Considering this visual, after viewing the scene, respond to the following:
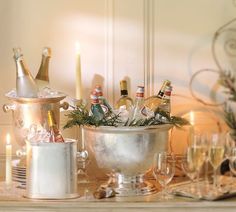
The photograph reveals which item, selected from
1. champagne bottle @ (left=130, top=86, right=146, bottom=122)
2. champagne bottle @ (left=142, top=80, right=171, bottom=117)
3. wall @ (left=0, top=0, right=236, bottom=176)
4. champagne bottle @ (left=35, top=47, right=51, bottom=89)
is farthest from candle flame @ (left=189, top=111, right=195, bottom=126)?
champagne bottle @ (left=35, top=47, right=51, bottom=89)

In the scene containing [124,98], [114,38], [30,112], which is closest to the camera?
[30,112]

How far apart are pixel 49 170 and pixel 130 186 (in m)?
0.28

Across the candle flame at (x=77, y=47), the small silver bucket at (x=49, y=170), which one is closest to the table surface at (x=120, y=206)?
the small silver bucket at (x=49, y=170)

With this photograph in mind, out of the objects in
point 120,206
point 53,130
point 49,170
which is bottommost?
point 120,206

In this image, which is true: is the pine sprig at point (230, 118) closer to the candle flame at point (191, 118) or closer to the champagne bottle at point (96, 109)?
the candle flame at point (191, 118)

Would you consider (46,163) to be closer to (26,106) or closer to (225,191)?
(26,106)

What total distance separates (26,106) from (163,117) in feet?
1.51

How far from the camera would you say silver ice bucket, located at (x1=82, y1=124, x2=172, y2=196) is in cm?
177

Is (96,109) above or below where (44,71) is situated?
below

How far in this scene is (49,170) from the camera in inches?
67.9

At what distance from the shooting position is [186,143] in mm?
2186

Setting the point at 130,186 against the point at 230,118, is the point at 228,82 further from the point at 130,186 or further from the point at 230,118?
the point at 130,186

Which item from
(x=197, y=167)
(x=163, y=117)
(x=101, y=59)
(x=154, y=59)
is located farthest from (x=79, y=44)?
(x=197, y=167)

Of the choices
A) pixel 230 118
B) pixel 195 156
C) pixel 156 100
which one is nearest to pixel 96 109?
pixel 156 100
